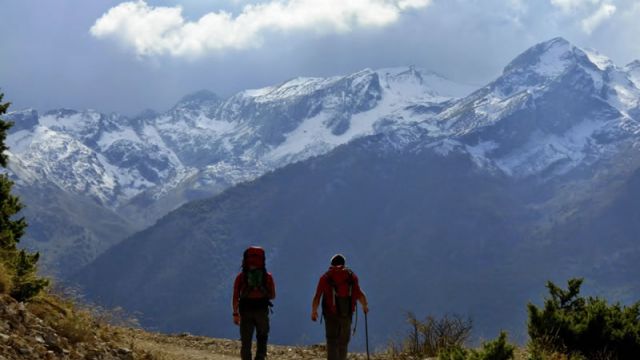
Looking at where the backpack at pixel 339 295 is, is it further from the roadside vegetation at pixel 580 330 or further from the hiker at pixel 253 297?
the roadside vegetation at pixel 580 330

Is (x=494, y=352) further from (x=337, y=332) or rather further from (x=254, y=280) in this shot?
(x=254, y=280)

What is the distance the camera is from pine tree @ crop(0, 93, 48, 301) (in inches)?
677

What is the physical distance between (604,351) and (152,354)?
10.1 m

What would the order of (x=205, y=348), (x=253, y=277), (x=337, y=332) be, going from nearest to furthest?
(x=253, y=277)
(x=337, y=332)
(x=205, y=348)

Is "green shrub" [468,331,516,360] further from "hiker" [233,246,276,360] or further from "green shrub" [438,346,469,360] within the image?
"hiker" [233,246,276,360]

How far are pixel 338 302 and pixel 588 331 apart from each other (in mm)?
5684

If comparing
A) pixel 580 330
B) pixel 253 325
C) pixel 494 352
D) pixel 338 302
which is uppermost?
pixel 338 302

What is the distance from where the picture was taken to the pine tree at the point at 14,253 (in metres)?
17.2

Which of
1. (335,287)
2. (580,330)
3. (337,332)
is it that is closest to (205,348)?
(337,332)

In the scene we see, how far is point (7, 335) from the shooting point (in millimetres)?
14516

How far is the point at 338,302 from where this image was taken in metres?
18.7

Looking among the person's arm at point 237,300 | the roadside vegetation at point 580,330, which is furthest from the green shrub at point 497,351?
the person's arm at point 237,300

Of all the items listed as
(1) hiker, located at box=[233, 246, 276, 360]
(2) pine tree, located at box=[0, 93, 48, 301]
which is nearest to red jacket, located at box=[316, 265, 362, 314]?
(1) hiker, located at box=[233, 246, 276, 360]

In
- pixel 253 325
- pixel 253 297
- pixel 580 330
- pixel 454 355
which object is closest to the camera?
pixel 454 355
